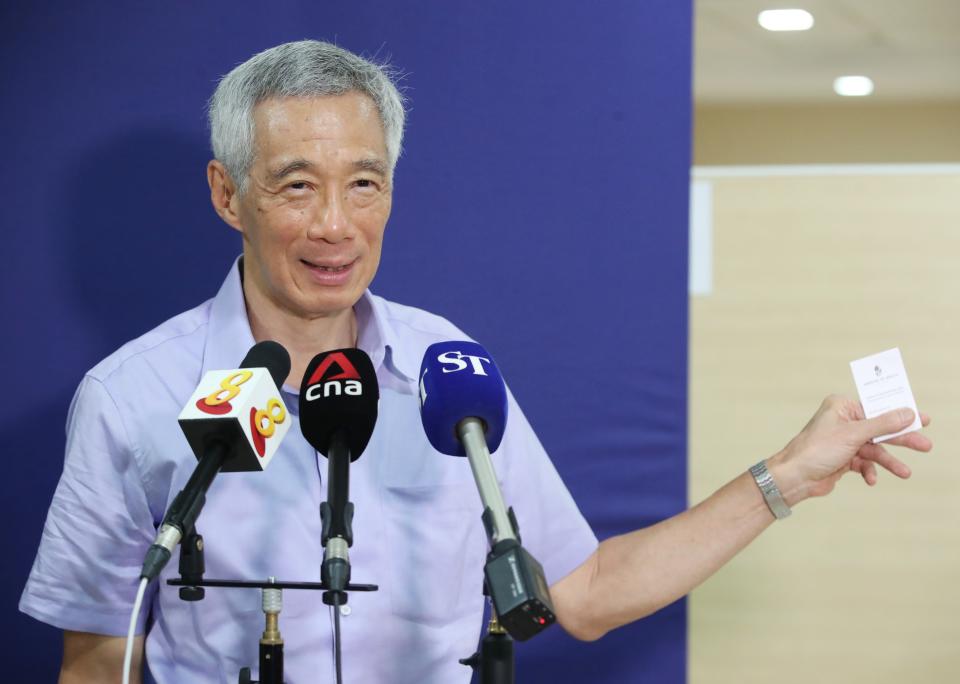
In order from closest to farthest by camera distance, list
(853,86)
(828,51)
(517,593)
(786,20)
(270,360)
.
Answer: (517,593), (270,360), (786,20), (828,51), (853,86)

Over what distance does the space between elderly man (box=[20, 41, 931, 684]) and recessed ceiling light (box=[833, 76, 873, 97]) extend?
5013 millimetres

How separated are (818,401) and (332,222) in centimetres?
118

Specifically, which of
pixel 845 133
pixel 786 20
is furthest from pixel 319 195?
pixel 845 133

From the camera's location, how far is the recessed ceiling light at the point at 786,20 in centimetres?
507

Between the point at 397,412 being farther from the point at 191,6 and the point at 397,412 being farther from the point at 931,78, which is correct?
the point at 931,78

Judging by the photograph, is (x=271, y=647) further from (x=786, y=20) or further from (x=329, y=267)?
(x=786, y=20)

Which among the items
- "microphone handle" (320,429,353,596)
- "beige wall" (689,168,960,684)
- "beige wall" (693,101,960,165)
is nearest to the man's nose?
"microphone handle" (320,429,353,596)

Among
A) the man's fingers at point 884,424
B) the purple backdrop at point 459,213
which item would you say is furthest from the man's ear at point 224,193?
the man's fingers at point 884,424

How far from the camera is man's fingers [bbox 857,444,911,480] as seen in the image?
1666 millimetres

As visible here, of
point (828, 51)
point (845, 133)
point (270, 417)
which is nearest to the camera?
point (270, 417)

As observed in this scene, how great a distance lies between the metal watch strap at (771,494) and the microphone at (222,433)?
80 cm

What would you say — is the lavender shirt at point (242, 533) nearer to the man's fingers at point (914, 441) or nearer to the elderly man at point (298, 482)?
the elderly man at point (298, 482)

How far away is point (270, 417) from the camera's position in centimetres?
121

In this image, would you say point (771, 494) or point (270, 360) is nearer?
point (270, 360)
